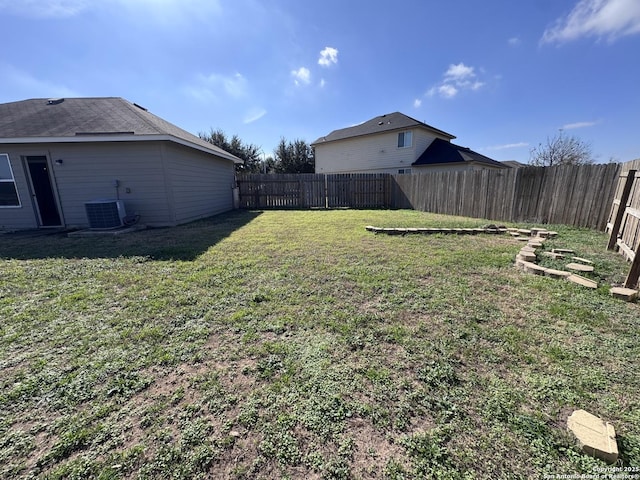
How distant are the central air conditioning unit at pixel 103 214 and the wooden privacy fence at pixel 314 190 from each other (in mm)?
6889

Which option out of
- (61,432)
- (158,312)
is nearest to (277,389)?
(61,432)

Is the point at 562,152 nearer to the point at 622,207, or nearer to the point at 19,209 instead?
the point at 622,207

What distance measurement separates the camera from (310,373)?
1854mm

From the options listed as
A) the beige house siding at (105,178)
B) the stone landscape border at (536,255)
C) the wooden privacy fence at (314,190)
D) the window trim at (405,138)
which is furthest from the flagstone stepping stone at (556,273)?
the window trim at (405,138)

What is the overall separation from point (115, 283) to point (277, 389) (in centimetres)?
312

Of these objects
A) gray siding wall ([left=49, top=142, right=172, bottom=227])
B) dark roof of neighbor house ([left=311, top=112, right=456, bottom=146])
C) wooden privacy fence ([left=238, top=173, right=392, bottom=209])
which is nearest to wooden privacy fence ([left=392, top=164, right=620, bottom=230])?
wooden privacy fence ([left=238, top=173, right=392, bottom=209])

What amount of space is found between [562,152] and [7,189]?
3538 cm

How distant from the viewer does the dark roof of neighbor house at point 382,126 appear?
55.2 ft

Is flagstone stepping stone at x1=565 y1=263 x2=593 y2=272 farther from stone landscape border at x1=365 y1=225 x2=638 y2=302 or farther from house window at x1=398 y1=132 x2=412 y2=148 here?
house window at x1=398 y1=132 x2=412 y2=148

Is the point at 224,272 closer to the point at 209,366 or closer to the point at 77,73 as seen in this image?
the point at 209,366

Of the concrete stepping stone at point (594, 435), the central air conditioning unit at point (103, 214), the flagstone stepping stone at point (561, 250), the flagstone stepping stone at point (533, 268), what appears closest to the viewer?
the concrete stepping stone at point (594, 435)

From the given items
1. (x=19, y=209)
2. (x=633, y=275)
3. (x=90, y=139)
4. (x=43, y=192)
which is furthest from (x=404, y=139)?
(x=19, y=209)

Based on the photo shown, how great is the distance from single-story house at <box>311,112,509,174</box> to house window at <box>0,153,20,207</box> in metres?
17.4

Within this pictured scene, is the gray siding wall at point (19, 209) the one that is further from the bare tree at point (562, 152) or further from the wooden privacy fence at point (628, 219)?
the bare tree at point (562, 152)
